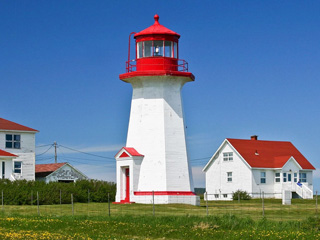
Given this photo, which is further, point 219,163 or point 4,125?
point 219,163

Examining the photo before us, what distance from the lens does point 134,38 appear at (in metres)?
39.0

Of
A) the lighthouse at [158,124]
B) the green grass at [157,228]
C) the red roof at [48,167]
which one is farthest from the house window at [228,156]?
the green grass at [157,228]

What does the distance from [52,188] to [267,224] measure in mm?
20860

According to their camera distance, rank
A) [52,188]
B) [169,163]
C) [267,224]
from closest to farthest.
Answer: [267,224] < [169,163] < [52,188]

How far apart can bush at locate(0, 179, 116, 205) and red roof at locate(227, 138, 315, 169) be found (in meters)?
16.6

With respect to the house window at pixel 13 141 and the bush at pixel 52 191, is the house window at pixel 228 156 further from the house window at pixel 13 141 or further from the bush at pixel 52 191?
the house window at pixel 13 141

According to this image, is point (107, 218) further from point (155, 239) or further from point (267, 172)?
point (267, 172)

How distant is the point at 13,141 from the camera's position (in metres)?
52.4

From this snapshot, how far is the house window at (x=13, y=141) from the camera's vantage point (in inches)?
2052

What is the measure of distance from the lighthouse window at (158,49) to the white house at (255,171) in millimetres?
21495

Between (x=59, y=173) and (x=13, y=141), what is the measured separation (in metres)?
4.99

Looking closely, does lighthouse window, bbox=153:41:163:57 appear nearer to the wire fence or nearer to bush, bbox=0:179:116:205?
the wire fence

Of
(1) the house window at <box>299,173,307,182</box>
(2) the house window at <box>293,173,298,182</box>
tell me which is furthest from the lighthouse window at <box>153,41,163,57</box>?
(1) the house window at <box>299,173,307,182</box>

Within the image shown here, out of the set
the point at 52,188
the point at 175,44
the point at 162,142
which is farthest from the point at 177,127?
the point at 52,188
